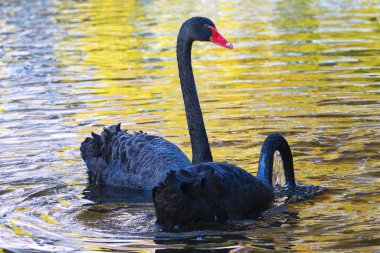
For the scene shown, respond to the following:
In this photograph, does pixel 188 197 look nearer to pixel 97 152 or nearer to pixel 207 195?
pixel 207 195

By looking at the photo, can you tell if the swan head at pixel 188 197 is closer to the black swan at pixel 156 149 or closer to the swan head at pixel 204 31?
the black swan at pixel 156 149

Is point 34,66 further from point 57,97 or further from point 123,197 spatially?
point 123,197

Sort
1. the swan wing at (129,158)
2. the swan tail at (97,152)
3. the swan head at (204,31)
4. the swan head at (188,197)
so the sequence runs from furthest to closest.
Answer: the swan tail at (97,152)
the swan head at (204,31)
the swan wing at (129,158)
the swan head at (188,197)

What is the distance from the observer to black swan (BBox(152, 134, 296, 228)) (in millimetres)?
5520

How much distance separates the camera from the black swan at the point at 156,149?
23.0ft

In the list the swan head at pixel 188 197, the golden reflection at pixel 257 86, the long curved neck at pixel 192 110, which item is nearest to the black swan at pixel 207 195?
the swan head at pixel 188 197

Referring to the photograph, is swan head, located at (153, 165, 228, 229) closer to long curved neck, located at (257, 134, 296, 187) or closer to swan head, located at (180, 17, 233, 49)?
long curved neck, located at (257, 134, 296, 187)

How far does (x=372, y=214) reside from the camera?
579cm

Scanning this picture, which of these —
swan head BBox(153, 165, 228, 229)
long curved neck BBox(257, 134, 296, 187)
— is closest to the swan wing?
long curved neck BBox(257, 134, 296, 187)

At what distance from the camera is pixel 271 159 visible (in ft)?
21.5

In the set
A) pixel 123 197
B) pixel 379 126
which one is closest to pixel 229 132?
pixel 379 126

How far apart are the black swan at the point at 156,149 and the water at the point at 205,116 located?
0.24 meters

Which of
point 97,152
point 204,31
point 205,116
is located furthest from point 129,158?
point 205,116

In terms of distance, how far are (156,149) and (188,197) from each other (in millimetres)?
1628
